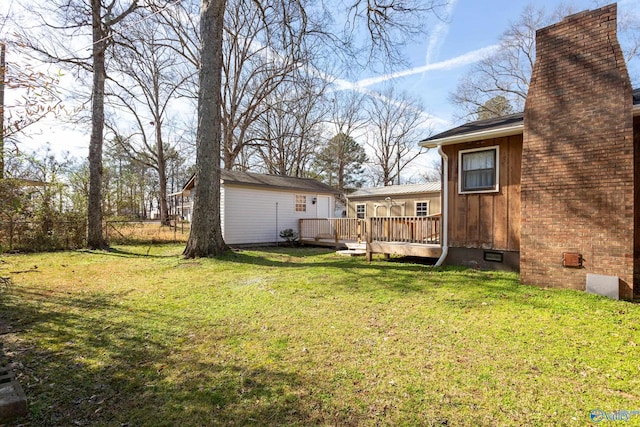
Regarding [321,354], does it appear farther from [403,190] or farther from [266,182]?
[403,190]

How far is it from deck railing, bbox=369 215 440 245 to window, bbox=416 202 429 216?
9627mm

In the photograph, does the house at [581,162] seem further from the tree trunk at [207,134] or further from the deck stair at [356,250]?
the tree trunk at [207,134]

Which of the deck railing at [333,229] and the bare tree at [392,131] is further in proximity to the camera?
the bare tree at [392,131]

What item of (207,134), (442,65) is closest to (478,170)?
(207,134)

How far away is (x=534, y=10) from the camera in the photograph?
63.0ft

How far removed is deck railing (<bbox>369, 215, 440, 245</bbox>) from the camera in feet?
28.2

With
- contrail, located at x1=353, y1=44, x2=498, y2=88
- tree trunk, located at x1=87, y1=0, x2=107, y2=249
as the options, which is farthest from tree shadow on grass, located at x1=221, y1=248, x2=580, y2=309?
tree trunk, located at x1=87, y1=0, x2=107, y2=249

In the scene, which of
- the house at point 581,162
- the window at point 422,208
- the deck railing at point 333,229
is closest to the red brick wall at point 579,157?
the house at point 581,162

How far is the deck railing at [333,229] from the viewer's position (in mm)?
11413

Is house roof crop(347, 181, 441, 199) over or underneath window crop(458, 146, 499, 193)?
over

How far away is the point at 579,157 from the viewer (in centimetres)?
532

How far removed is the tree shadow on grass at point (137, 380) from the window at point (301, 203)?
11.7m

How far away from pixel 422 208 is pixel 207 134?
13347mm

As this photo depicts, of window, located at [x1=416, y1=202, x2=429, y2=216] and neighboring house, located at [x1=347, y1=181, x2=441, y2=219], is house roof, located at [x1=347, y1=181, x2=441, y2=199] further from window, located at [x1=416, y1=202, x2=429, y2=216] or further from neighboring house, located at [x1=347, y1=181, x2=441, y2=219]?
window, located at [x1=416, y1=202, x2=429, y2=216]
